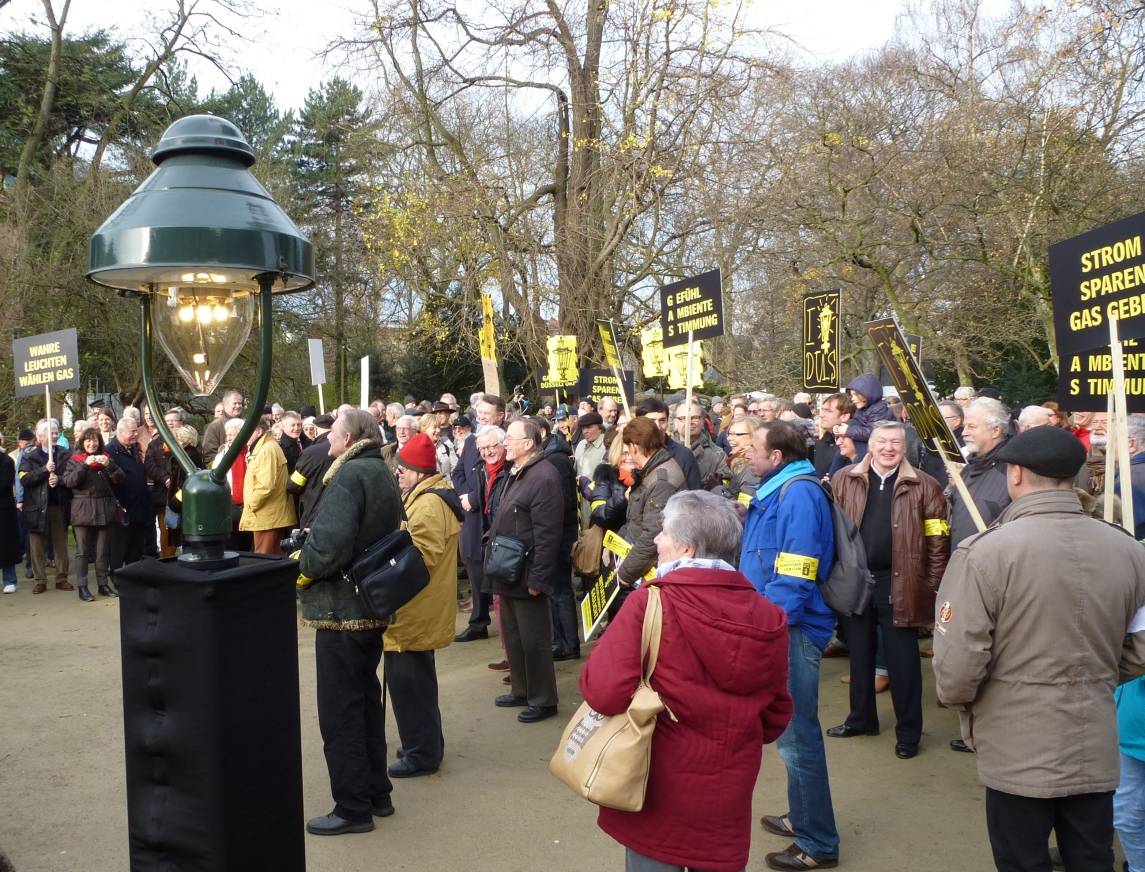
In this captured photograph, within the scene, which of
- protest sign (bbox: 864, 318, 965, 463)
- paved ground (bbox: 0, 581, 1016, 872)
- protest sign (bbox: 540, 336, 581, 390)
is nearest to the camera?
paved ground (bbox: 0, 581, 1016, 872)

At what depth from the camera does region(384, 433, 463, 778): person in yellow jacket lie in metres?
5.41

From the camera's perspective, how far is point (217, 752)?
2.71m

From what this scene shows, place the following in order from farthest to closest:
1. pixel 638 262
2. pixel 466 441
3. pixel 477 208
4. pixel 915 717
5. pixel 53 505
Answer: pixel 638 262
pixel 477 208
pixel 53 505
pixel 466 441
pixel 915 717

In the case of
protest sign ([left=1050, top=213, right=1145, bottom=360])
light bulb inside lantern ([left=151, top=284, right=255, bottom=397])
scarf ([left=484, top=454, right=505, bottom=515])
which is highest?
protest sign ([left=1050, top=213, right=1145, bottom=360])

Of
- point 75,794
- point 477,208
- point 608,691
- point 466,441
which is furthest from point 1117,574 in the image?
point 477,208

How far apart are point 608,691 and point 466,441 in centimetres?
681

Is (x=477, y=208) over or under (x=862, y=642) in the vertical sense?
over

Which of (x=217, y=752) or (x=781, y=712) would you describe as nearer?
(x=217, y=752)

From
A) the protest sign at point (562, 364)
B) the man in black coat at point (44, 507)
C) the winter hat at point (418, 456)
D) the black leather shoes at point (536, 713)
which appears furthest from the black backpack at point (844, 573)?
the protest sign at point (562, 364)

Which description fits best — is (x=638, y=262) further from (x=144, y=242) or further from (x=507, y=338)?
(x=144, y=242)

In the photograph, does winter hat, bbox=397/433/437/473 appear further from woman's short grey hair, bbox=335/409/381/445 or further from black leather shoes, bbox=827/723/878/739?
black leather shoes, bbox=827/723/878/739

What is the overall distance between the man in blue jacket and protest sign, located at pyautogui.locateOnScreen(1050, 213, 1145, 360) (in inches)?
67.3

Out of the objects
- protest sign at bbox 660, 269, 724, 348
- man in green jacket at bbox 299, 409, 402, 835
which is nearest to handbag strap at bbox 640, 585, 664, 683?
man in green jacket at bbox 299, 409, 402, 835

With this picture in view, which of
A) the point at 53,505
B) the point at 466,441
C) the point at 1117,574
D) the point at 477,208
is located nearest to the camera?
the point at 1117,574
